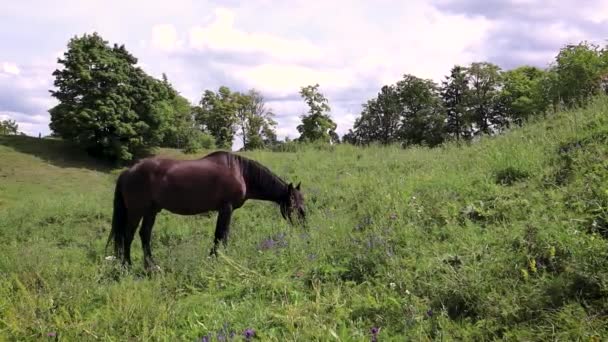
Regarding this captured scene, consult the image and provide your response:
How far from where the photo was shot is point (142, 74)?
137ft

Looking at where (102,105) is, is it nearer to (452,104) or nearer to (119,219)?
(119,219)

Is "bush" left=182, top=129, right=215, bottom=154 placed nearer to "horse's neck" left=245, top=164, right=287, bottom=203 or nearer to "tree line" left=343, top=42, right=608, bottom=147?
"tree line" left=343, top=42, right=608, bottom=147

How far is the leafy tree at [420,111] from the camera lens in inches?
2007

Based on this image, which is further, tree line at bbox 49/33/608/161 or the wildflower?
tree line at bbox 49/33/608/161

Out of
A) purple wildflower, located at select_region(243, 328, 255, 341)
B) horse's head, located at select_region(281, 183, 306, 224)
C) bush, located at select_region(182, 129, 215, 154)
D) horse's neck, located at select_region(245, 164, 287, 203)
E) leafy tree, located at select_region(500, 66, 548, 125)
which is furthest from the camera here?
bush, located at select_region(182, 129, 215, 154)

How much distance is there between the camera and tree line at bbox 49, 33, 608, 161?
3712cm

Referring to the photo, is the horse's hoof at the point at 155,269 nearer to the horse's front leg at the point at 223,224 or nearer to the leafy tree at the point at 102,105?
the horse's front leg at the point at 223,224

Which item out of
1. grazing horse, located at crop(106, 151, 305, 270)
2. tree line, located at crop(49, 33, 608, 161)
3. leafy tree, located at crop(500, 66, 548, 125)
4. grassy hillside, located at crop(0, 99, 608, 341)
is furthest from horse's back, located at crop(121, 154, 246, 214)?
leafy tree, located at crop(500, 66, 548, 125)

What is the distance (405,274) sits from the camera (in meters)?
4.32

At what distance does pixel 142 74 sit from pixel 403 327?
4240cm

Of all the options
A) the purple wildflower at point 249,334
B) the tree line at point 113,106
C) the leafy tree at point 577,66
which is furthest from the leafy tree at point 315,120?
the purple wildflower at point 249,334

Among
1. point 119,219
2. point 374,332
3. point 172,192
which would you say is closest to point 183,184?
point 172,192

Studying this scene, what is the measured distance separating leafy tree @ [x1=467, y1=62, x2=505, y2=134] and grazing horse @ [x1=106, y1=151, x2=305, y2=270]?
5053 centimetres

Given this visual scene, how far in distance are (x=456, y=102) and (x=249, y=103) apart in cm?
2873
